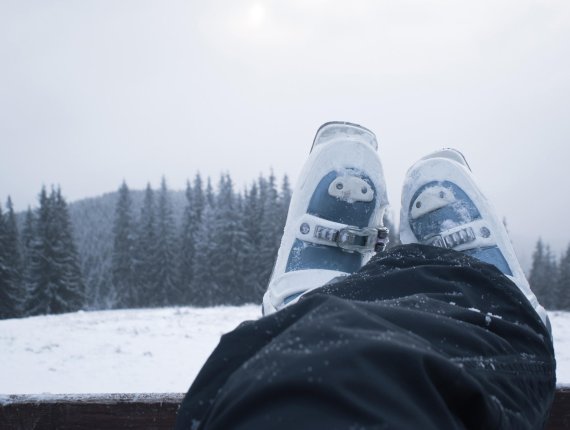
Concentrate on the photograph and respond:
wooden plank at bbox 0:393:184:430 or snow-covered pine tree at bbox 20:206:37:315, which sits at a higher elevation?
wooden plank at bbox 0:393:184:430

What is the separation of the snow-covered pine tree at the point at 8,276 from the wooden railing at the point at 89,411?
87.5ft

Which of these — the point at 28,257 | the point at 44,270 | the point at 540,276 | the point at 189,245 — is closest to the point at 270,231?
the point at 189,245

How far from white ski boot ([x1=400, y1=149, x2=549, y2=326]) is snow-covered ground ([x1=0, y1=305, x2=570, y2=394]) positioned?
2.26 meters

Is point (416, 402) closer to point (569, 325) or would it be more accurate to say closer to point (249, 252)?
point (569, 325)

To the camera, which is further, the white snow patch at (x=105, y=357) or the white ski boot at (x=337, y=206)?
the white snow patch at (x=105, y=357)

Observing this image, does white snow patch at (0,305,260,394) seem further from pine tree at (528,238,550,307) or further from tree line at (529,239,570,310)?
pine tree at (528,238,550,307)

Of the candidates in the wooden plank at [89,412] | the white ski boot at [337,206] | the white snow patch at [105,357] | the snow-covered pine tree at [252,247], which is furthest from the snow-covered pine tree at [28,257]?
the wooden plank at [89,412]

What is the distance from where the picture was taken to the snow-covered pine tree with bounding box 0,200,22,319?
2295 centimetres

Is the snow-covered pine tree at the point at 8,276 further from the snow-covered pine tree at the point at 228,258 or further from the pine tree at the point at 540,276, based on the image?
the pine tree at the point at 540,276

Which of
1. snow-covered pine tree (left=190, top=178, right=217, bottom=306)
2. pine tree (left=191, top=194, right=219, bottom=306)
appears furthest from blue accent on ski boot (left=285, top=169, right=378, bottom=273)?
pine tree (left=191, top=194, right=219, bottom=306)

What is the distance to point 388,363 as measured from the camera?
0.59 meters

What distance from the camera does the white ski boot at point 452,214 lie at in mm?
1950

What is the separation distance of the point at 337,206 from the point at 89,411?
1502 mm

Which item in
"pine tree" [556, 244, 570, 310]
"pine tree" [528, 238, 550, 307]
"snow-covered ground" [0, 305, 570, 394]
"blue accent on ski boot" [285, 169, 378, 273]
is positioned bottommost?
"pine tree" [528, 238, 550, 307]
